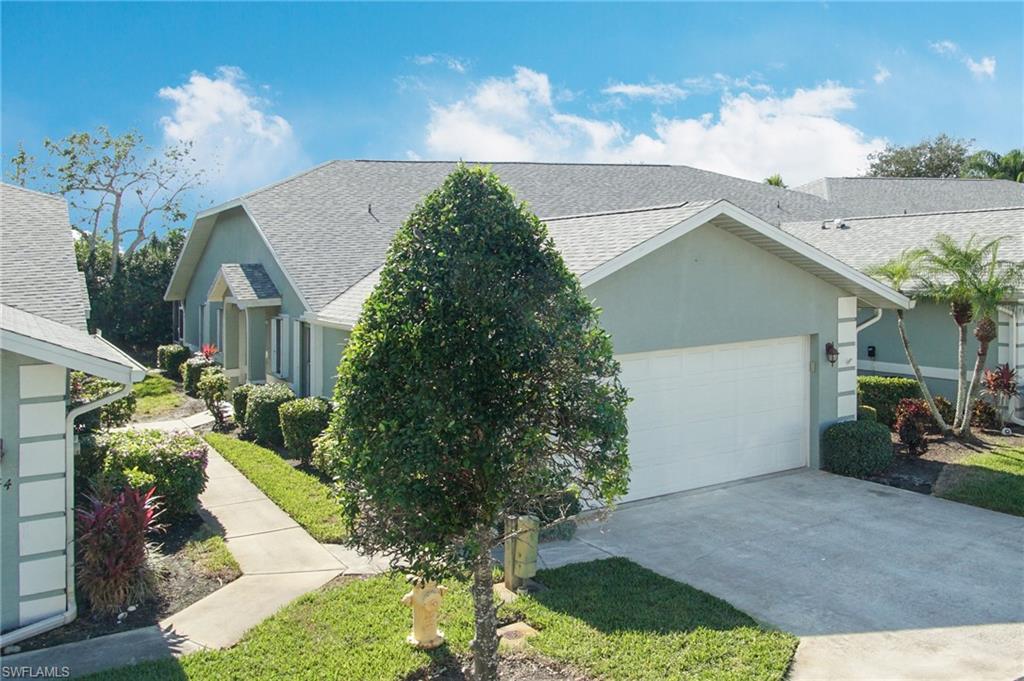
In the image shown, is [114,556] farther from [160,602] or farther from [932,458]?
[932,458]

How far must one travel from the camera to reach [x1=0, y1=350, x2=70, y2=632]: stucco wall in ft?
23.6

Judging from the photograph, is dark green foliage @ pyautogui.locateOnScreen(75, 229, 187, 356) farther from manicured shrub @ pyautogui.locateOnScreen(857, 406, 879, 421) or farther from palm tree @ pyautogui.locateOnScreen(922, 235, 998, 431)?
palm tree @ pyautogui.locateOnScreen(922, 235, 998, 431)

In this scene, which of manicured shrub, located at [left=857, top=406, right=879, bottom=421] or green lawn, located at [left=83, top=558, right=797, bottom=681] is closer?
green lawn, located at [left=83, top=558, right=797, bottom=681]

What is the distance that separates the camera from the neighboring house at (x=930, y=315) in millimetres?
16203

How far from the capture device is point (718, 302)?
12148 mm

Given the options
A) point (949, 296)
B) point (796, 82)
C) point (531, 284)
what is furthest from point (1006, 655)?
point (796, 82)

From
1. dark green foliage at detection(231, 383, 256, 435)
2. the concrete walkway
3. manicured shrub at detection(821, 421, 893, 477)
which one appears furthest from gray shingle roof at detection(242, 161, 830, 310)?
manicured shrub at detection(821, 421, 893, 477)

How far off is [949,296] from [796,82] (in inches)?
218

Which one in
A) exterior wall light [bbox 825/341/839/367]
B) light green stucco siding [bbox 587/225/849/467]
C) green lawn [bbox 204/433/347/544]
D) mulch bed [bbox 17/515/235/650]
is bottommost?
mulch bed [bbox 17/515/235/650]

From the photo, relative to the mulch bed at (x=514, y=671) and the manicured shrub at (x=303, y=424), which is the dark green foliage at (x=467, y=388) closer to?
the mulch bed at (x=514, y=671)

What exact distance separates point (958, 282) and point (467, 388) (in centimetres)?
1211

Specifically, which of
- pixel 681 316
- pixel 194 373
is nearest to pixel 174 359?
pixel 194 373

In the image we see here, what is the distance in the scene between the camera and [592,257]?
10977 millimetres

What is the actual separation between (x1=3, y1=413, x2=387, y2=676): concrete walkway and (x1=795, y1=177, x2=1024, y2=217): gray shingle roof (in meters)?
24.6
